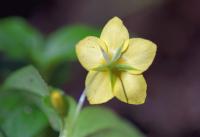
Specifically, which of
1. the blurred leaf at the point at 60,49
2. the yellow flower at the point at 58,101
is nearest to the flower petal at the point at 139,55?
the yellow flower at the point at 58,101

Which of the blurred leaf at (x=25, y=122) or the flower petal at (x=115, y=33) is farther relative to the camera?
the blurred leaf at (x=25, y=122)

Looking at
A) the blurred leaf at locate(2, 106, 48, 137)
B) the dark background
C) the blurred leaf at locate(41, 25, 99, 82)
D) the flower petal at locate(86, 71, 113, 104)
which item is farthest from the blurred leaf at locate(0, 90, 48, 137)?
the dark background

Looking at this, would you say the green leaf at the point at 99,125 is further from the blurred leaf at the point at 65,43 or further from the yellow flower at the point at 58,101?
the blurred leaf at the point at 65,43

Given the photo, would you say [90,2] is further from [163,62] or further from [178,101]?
[178,101]

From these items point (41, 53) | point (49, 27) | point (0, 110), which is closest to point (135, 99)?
point (0, 110)

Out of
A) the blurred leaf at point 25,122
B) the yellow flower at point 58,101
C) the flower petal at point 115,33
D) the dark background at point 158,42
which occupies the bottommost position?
the dark background at point 158,42
